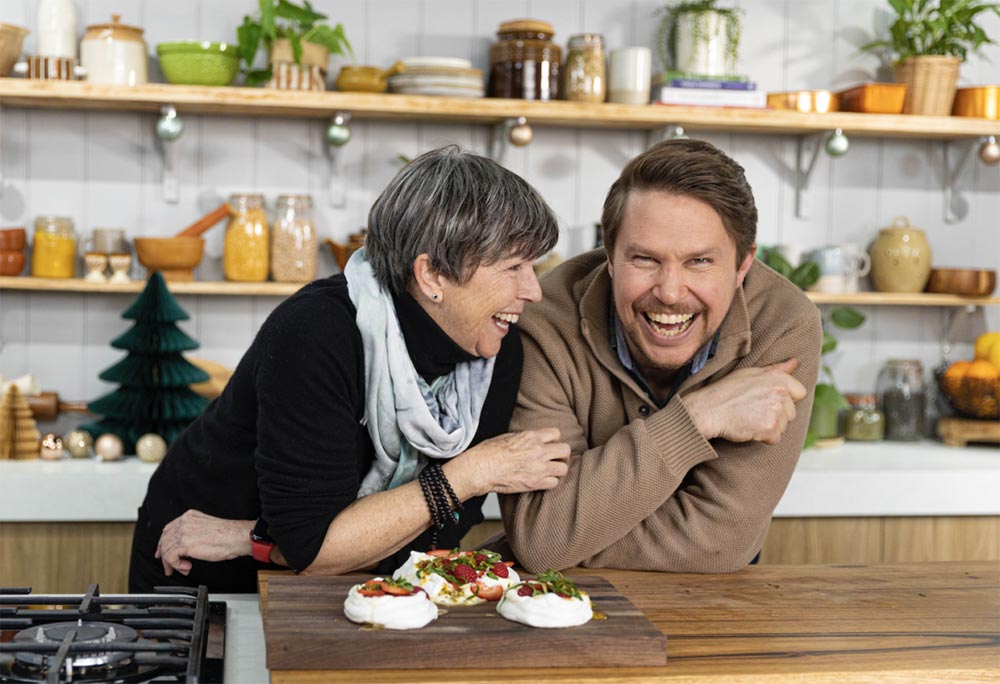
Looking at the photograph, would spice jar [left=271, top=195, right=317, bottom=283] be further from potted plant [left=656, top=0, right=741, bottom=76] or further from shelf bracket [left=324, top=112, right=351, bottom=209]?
potted plant [left=656, top=0, right=741, bottom=76]

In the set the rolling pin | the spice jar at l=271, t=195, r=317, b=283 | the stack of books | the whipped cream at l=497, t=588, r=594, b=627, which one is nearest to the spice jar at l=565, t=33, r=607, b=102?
the stack of books

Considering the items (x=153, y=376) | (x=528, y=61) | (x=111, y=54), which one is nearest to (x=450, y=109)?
(x=528, y=61)

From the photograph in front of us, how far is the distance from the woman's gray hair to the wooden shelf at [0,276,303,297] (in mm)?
1578

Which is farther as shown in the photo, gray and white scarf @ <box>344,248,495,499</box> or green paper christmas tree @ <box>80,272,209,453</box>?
green paper christmas tree @ <box>80,272,209,453</box>

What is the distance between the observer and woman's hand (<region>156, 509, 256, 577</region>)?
5.65 feet

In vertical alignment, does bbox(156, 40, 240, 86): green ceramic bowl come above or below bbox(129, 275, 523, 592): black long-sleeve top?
above

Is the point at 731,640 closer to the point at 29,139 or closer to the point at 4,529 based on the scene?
the point at 4,529

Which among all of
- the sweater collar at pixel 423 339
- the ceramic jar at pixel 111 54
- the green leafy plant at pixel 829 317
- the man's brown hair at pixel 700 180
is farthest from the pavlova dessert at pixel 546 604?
the ceramic jar at pixel 111 54

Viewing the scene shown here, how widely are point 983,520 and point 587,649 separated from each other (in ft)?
7.88

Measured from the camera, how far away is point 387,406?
5.37 feet

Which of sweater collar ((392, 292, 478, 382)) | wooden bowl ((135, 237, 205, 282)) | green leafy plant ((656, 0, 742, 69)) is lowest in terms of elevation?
sweater collar ((392, 292, 478, 382))

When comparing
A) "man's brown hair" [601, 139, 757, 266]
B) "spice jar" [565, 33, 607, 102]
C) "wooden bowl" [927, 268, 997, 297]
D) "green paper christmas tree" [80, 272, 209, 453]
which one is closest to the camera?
"man's brown hair" [601, 139, 757, 266]

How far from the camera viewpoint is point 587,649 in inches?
48.1

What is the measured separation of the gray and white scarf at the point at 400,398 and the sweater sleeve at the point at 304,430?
48 mm
